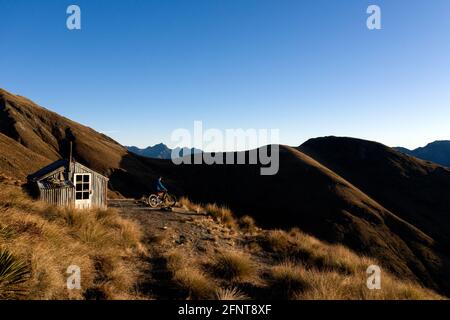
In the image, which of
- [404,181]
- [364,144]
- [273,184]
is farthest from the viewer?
[364,144]

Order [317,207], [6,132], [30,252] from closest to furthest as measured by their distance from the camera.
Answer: [30,252]
[6,132]
[317,207]

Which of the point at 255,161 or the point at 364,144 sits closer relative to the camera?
the point at 255,161

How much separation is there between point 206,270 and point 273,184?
75.1 meters

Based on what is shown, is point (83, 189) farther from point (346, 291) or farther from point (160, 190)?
point (346, 291)

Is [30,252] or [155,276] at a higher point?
[30,252]

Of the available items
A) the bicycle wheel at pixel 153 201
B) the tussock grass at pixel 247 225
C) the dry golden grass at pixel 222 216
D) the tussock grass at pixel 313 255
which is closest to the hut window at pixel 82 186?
the bicycle wheel at pixel 153 201

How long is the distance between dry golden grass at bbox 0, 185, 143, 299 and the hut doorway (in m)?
7.19

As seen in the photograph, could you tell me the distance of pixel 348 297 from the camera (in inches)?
289

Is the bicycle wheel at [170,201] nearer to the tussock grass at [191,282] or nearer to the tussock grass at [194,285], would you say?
the tussock grass at [191,282]

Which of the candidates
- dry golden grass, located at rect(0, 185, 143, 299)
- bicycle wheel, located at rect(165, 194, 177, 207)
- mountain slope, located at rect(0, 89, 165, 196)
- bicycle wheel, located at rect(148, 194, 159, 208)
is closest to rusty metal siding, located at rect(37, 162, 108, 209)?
bicycle wheel, located at rect(148, 194, 159, 208)

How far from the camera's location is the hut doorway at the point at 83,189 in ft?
66.1

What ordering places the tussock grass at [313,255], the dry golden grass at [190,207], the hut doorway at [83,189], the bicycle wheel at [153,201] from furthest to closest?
the bicycle wheel at [153,201]
the dry golden grass at [190,207]
the hut doorway at [83,189]
the tussock grass at [313,255]
